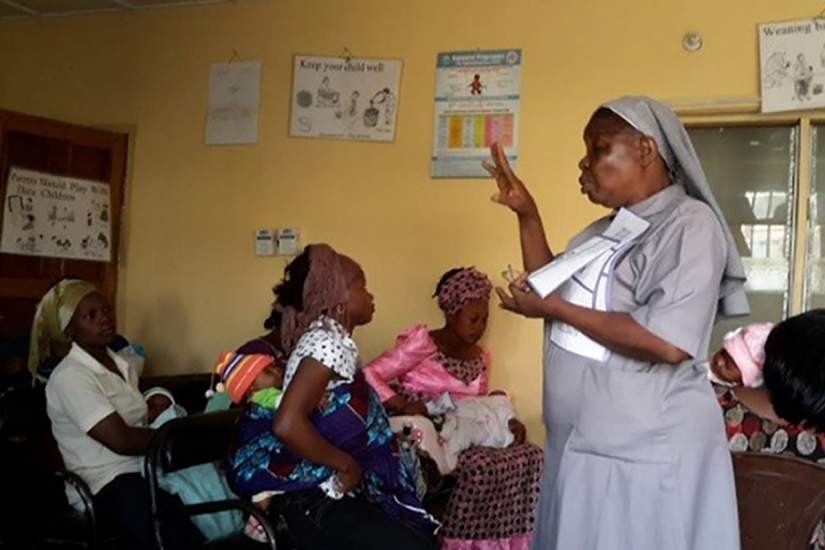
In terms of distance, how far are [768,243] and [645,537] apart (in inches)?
97.2

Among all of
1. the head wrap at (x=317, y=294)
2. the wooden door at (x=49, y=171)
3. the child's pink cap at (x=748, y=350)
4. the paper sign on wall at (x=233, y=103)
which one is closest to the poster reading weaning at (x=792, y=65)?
the child's pink cap at (x=748, y=350)

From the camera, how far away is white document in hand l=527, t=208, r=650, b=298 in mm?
1560

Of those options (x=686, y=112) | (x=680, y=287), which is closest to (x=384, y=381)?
(x=686, y=112)

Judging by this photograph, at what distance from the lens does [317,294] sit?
231 cm

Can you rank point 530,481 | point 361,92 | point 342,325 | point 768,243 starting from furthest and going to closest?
point 361,92, point 768,243, point 530,481, point 342,325

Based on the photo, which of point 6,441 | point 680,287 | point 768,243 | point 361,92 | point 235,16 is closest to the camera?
point 680,287

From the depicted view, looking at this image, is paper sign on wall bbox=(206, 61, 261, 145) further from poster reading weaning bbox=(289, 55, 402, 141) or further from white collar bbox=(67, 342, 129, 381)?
white collar bbox=(67, 342, 129, 381)

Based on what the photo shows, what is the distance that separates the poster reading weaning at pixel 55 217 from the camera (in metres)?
4.18

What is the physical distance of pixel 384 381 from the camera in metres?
3.64

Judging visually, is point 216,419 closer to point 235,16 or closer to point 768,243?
point 768,243

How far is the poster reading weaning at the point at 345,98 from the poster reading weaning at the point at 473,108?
0.25 meters

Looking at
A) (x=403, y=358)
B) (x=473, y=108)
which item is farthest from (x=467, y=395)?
(x=473, y=108)

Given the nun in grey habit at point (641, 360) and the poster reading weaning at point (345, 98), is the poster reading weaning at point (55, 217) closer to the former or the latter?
the poster reading weaning at point (345, 98)

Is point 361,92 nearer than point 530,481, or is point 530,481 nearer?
point 530,481
